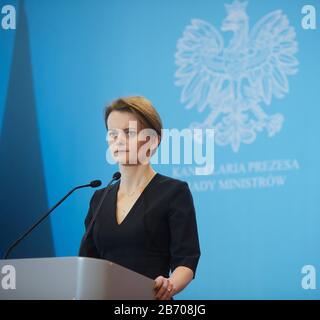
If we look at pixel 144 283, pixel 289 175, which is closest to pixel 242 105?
pixel 289 175

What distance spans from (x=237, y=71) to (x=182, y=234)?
1469mm

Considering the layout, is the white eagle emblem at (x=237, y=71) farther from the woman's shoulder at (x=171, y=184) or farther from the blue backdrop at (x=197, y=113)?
the woman's shoulder at (x=171, y=184)

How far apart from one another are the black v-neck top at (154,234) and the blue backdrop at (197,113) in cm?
107

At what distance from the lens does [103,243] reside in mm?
2469

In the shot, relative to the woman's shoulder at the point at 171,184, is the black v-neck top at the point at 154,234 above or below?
below

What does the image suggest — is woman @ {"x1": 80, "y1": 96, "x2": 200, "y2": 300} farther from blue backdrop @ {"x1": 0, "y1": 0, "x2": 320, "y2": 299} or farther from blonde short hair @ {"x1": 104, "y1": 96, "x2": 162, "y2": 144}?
blue backdrop @ {"x1": 0, "y1": 0, "x2": 320, "y2": 299}

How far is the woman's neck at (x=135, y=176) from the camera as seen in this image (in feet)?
8.44

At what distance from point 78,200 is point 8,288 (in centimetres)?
160

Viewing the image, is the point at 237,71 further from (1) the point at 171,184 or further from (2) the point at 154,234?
(2) the point at 154,234

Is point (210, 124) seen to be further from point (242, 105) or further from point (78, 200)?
point (78, 200)

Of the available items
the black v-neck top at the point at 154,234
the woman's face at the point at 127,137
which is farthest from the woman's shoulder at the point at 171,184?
the woman's face at the point at 127,137

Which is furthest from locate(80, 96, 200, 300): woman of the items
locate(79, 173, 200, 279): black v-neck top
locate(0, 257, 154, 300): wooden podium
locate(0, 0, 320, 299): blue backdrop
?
locate(0, 0, 320, 299): blue backdrop

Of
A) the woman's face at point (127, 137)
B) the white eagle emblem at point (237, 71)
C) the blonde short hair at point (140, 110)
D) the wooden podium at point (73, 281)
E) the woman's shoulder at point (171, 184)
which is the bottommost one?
the wooden podium at point (73, 281)

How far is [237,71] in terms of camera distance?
11.9 ft
